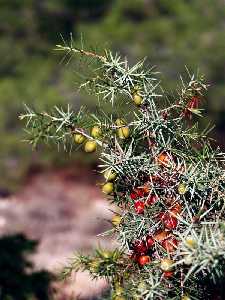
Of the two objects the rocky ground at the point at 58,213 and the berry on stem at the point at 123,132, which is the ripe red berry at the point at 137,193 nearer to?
the berry on stem at the point at 123,132

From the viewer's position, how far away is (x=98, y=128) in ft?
9.50

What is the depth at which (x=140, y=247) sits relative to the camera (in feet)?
9.43

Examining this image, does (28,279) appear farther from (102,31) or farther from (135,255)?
(102,31)

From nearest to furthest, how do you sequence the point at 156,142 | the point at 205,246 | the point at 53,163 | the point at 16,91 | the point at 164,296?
1. the point at 205,246
2. the point at 164,296
3. the point at 156,142
4. the point at 16,91
5. the point at 53,163

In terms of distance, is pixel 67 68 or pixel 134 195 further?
pixel 67 68

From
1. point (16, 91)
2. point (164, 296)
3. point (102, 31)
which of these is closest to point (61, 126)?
point (164, 296)

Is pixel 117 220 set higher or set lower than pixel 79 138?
lower

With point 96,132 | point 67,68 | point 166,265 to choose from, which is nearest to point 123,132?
point 96,132

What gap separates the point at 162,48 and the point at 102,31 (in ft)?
3.78

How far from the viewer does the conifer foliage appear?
2783mm

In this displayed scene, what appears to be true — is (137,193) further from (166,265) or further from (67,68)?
(67,68)

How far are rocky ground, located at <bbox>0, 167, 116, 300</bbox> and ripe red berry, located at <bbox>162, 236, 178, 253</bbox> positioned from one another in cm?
624

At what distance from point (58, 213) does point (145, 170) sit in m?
8.93

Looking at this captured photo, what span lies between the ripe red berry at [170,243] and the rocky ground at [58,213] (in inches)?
246
